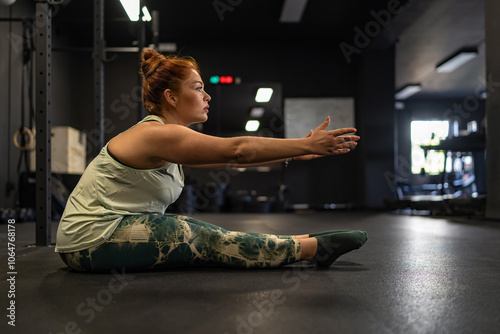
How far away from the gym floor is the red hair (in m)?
0.63

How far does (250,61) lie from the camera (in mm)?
8141

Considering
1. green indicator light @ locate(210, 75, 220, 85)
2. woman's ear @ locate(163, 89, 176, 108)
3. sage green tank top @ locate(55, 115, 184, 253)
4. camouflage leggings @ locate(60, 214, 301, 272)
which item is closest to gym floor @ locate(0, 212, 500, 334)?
camouflage leggings @ locate(60, 214, 301, 272)

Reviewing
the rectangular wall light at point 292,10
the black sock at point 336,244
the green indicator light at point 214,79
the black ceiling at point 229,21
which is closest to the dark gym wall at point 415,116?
the black ceiling at point 229,21

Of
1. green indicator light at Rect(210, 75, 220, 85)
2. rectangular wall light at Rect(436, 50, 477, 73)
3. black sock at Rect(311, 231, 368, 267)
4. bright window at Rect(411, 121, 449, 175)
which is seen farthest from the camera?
bright window at Rect(411, 121, 449, 175)

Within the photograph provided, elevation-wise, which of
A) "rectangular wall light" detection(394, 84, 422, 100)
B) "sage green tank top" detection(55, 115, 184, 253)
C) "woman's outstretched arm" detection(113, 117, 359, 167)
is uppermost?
"rectangular wall light" detection(394, 84, 422, 100)

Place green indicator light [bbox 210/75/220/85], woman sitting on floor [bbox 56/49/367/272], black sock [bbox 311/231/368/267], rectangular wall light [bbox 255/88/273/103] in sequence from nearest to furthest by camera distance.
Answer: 1. woman sitting on floor [bbox 56/49/367/272]
2. black sock [bbox 311/231/368/267]
3. green indicator light [bbox 210/75/220/85]
4. rectangular wall light [bbox 255/88/273/103]

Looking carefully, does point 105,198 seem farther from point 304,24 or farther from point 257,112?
point 257,112

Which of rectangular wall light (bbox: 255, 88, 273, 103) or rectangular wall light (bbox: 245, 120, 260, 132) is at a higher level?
rectangular wall light (bbox: 255, 88, 273, 103)

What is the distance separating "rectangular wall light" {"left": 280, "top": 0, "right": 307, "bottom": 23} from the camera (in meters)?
6.33

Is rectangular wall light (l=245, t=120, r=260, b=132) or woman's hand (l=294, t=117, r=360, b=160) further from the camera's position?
rectangular wall light (l=245, t=120, r=260, b=132)

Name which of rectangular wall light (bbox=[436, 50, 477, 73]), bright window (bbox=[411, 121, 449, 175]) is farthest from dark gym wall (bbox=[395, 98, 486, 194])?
rectangular wall light (bbox=[436, 50, 477, 73])

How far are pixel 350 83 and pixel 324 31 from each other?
115 cm

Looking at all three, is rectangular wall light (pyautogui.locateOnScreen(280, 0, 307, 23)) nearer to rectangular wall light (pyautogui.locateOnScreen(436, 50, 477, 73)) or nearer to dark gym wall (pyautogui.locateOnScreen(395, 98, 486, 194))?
rectangular wall light (pyautogui.locateOnScreen(436, 50, 477, 73))

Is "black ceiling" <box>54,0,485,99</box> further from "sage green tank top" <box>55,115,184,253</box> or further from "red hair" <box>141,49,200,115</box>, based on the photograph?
"sage green tank top" <box>55,115,184,253</box>
